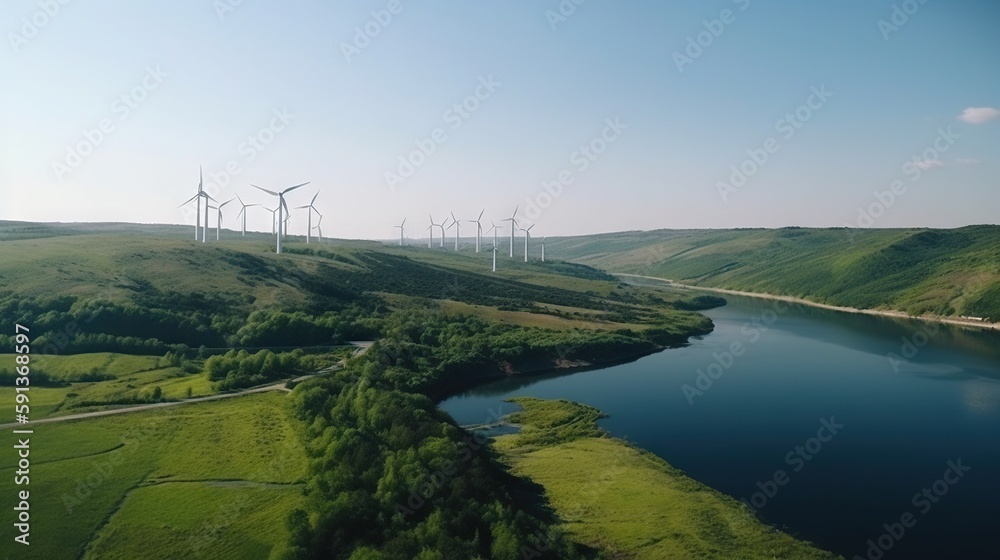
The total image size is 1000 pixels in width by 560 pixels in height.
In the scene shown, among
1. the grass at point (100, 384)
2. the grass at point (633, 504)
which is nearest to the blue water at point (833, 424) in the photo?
the grass at point (633, 504)

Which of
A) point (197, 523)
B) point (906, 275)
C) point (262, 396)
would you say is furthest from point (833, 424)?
point (906, 275)

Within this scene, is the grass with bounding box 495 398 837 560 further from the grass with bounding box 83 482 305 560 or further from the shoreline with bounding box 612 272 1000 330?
the shoreline with bounding box 612 272 1000 330

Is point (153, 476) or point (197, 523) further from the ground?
point (153, 476)

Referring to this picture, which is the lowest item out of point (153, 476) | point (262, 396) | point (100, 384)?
point (153, 476)

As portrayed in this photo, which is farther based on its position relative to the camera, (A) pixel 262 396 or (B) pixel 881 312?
(B) pixel 881 312

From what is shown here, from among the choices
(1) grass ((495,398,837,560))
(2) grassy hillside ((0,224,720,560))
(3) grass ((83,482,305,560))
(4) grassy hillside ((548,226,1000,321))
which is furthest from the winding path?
(4) grassy hillside ((548,226,1000,321))

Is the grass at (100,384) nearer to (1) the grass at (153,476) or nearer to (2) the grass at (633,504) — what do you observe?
(1) the grass at (153,476)

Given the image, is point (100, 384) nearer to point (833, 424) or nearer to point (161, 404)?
point (161, 404)
